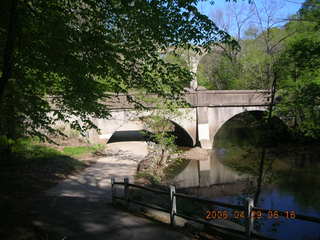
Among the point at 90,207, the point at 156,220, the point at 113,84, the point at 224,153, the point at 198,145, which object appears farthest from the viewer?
the point at 198,145

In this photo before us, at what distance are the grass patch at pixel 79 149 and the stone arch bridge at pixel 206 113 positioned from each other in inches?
65.1

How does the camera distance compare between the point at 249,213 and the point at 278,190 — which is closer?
the point at 249,213

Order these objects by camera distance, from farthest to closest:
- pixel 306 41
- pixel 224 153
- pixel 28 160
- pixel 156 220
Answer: pixel 224 153 < pixel 28 160 < pixel 306 41 < pixel 156 220

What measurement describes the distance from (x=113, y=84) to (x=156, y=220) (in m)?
3.20

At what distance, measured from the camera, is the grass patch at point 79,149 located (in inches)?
652

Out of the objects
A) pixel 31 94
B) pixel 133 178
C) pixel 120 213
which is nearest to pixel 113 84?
pixel 31 94

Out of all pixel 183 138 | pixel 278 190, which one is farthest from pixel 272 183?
pixel 183 138

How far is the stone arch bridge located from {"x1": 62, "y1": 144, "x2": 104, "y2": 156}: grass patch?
1.65 meters

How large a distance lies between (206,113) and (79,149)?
388 inches

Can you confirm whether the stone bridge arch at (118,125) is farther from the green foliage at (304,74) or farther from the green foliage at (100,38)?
the green foliage at (100,38)

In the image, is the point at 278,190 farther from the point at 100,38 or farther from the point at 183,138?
the point at 183,138

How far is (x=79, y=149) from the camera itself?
57.4ft

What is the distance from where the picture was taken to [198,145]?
21.2 m

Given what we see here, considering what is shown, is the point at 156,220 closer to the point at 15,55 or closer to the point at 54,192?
the point at 15,55
